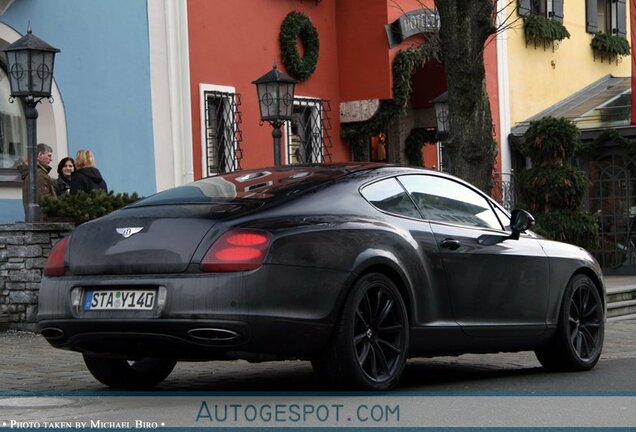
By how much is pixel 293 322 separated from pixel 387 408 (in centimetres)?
69

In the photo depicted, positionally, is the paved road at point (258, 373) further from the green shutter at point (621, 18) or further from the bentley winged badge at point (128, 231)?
the green shutter at point (621, 18)

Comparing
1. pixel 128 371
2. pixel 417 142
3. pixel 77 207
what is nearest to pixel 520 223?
pixel 128 371

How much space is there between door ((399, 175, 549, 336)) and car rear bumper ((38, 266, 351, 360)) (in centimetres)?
122

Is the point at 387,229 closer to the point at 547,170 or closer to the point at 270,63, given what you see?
the point at 270,63

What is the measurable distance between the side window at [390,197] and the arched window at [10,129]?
351 inches

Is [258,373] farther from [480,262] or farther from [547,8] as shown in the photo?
[547,8]

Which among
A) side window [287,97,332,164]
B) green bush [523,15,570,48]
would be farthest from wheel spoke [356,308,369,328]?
green bush [523,15,570,48]

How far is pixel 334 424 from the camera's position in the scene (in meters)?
6.39

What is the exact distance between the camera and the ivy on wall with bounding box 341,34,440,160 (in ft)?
73.7

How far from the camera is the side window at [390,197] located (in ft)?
26.7

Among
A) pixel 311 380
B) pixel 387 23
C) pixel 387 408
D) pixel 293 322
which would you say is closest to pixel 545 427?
pixel 387 408

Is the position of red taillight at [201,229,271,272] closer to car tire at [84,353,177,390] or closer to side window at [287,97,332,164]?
car tire at [84,353,177,390]

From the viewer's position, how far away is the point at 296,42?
21.5 m

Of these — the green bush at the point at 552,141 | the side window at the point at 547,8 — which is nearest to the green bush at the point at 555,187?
the green bush at the point at 552,141
